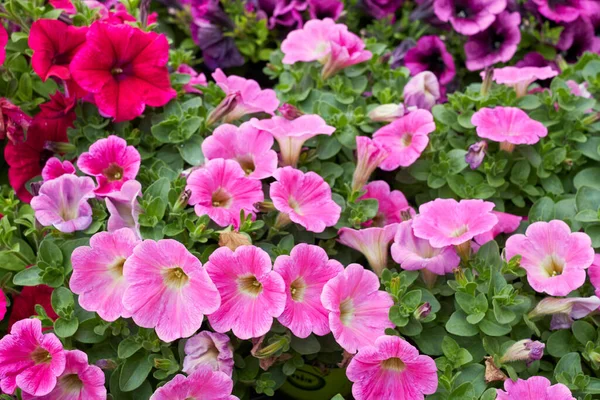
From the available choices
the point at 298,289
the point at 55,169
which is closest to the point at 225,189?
the point at 298,289

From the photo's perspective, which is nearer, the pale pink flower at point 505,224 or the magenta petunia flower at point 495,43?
the pale pink flower at point 505,224

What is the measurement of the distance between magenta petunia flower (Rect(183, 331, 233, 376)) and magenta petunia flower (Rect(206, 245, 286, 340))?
25mm

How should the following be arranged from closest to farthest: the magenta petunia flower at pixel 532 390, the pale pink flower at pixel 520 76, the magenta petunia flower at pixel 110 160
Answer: the magenta petunia flower at pixel 532 390 → the magenta petunia flower at pixel 110 160 → the pale pink flower at pixel 520 76

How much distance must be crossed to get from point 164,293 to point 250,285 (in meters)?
0.14

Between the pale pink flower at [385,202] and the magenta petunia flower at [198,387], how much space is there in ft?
1.54

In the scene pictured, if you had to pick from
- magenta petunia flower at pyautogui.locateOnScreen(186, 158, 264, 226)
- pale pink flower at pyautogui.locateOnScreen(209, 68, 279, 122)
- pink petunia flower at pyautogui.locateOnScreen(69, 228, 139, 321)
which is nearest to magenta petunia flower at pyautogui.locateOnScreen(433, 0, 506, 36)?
pale pink flower at pyautogui.locateOnScreen(209, 68, 279, 122)

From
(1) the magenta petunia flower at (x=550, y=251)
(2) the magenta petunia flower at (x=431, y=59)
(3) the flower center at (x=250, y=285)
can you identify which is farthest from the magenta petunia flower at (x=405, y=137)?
(2) the magenta petunia flower at (x=431, y=59)

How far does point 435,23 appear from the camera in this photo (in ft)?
6.54

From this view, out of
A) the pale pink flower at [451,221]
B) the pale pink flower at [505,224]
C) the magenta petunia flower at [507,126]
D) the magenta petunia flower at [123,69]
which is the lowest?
the pale pink flower at [505,224]

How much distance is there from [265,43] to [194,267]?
3.92ft

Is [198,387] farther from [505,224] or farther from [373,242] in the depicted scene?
[505,224]

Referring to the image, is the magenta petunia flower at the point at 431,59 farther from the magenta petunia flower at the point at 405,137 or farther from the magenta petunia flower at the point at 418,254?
the magenta petunia flower at the point at 418,254

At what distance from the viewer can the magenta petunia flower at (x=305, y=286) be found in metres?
1.05

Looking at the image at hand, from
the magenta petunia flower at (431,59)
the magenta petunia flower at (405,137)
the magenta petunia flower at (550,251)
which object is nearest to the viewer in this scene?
the magenta petunia flower at (550,251)
